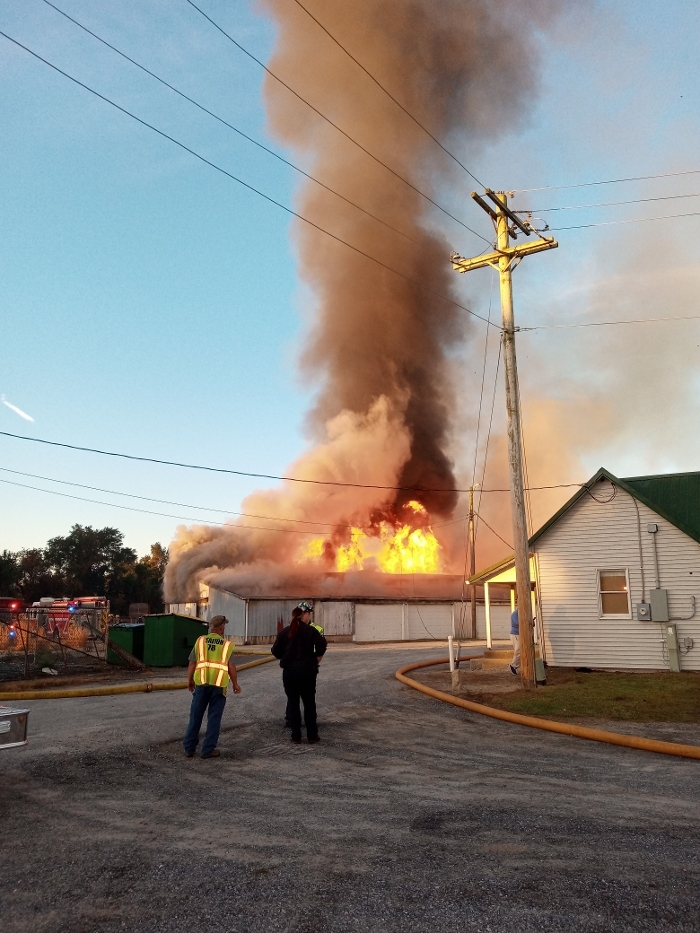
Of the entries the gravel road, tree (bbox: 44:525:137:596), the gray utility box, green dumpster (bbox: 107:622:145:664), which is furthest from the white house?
tree (bbox: 44:525:137:596)

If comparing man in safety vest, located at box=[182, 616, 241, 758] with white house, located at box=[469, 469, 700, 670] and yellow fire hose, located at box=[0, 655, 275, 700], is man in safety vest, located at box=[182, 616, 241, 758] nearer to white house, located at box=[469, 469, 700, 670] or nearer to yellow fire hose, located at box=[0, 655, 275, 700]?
yellow fire hose, located at box=[0, 655, 275, 700]

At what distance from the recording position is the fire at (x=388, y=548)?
5684cm

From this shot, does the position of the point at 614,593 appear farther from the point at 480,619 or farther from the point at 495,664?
the point at 480,619

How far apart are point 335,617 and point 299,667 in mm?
34164

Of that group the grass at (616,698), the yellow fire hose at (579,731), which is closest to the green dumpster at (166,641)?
the yellow fire hose at (579,731)

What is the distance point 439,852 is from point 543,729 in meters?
6.27

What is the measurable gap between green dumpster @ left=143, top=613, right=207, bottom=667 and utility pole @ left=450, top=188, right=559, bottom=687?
13.7m

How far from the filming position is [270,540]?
60.1 meters

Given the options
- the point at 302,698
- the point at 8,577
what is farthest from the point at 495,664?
the point at 8,577

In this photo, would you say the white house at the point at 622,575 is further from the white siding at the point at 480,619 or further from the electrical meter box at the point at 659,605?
the white siding at the point at 480,619

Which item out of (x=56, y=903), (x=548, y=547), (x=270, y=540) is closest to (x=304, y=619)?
(x=56, y=903)

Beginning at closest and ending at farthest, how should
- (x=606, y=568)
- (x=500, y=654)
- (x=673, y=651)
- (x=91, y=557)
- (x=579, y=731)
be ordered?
(x=579, y=731) < (x=673, y=651) < (x=606, y=568) < (x=500, y=654) < (x=91, y=557)

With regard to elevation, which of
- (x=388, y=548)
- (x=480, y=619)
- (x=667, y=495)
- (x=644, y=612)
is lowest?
(x=480, y=619)

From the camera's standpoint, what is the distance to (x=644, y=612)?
1688 cm
